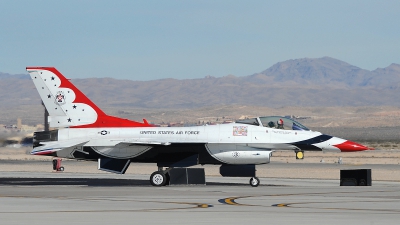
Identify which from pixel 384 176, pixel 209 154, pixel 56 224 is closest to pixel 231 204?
pixel 56 224

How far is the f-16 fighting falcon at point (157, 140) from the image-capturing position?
112ft

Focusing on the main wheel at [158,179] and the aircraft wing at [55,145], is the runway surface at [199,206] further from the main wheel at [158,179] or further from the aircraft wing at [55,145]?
the aircraft wing at [55,145]

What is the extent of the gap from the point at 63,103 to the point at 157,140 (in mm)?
4732

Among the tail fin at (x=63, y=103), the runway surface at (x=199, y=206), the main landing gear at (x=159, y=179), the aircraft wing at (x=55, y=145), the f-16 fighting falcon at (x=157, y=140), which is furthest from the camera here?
the tail fin at (x=63, y=103)

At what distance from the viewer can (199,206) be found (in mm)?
22391

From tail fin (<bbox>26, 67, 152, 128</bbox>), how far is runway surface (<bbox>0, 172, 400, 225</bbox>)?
20.2ft

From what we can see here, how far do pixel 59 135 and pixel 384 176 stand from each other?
18850 mm

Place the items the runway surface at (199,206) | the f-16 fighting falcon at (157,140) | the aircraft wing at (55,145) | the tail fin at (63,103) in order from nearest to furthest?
the runway surface at (199,206) < the f-16 fighting falcon at (157,140) < the aircraft wing at (55,145) < the tail fin at (63,103)

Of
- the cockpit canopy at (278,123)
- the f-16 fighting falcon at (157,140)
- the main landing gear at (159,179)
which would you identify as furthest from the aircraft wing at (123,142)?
the cockpit canopy at (278,123)

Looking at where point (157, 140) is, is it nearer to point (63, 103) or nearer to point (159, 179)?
point (159, 179)

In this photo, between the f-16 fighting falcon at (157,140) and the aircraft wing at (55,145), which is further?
the aircraft wing at (55,145)

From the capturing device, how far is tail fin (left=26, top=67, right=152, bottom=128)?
36.2 m

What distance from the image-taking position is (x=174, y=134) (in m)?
35.1

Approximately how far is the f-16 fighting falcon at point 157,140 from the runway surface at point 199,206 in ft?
13.2
